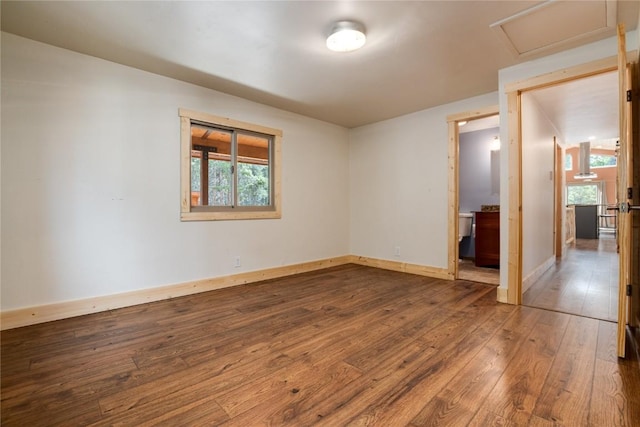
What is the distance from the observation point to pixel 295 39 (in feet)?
8.13

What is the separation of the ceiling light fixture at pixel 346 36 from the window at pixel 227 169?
1873 millimetres

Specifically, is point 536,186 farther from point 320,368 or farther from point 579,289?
point 320,368

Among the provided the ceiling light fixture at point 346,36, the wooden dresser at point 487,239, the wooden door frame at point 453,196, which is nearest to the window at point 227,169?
the ceiling light fixture at point 346,36

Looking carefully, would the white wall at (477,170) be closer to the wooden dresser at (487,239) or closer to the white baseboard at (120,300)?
the wooden dresser at (487,239)

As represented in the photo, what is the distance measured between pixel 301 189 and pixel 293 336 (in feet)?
8.88

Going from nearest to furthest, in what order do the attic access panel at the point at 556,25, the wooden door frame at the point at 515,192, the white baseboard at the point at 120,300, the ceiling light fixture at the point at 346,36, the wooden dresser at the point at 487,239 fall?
the attic access panel at the point at 556,25, the ceiling light fixture at the point at 346,36, the white baseboard at the point at 120,300, the wooden door frame at the point at 515,192, the wooden dresser at the point at 487,239

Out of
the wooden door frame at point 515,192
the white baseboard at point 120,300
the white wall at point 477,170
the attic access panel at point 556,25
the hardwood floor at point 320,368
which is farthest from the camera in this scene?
the white wall at point 477,170

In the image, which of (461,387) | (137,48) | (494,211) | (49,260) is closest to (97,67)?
(137,48)

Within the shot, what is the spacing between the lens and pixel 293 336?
2.24 metres

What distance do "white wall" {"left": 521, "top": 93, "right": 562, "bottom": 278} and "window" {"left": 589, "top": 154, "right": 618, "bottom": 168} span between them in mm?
12228

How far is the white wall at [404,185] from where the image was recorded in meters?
4.13

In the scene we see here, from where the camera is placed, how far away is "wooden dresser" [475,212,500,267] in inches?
185

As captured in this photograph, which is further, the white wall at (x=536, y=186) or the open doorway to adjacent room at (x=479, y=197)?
the open doorway to adjacent room at (x=479, y=197)

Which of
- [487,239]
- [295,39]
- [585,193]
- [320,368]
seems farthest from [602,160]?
[320,368]
